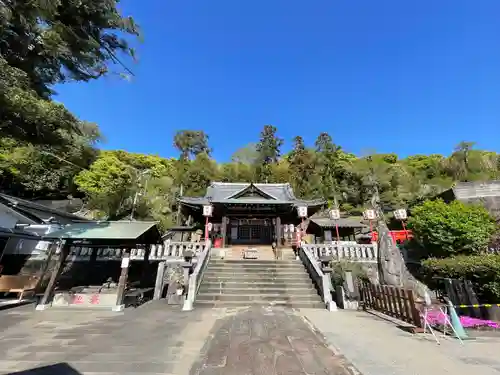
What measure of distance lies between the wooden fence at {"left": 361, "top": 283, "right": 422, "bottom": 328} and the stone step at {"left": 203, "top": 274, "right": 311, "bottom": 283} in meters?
2.64

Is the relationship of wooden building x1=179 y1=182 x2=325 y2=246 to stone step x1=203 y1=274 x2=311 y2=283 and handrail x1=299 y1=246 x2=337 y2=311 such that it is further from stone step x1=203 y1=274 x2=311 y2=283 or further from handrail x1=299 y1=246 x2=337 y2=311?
stone step x1=203 y1=274 x2=311 y2=283

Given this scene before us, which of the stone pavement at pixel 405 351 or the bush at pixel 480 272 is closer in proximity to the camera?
the stone pavement at pixel 405 351

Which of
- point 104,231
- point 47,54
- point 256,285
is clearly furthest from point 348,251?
point 47,54

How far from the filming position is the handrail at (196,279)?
7988 mm

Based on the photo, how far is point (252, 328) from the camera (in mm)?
5074

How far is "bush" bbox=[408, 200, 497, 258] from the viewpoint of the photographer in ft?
39.8

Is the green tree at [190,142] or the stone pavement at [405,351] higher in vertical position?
the green tree at [190,142]

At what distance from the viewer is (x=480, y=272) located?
8.89 metres

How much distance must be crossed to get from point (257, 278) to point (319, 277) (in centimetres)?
265

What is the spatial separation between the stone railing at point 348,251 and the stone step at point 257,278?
2080 millimetres

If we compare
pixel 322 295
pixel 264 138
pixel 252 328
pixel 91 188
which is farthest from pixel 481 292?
pixel 264 138

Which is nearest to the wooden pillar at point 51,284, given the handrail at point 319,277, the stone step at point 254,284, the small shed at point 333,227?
the stone step at point 254,284

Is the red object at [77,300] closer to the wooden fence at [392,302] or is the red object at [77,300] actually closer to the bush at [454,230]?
the wooden fence at [392,302]

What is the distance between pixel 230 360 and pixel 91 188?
106 ft
